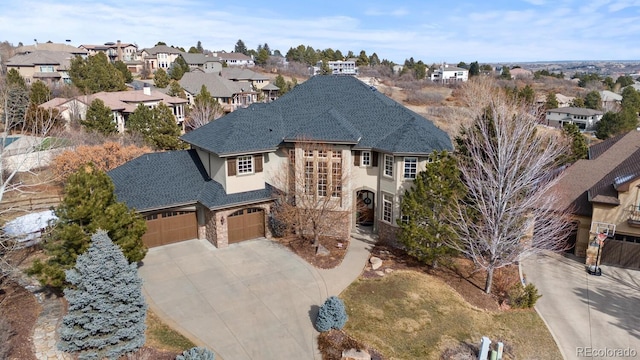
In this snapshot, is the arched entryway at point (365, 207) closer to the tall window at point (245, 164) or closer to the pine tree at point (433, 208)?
the pine tree at point (433, 208)

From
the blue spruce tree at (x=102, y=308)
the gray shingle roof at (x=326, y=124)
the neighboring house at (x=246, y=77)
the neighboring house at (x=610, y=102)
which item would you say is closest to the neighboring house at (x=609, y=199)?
the gray shingle roof at (x=326, y=124)

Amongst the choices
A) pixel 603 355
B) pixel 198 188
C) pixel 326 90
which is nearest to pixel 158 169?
pixel 198 188

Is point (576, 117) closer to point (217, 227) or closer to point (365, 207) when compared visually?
point (365, 207)

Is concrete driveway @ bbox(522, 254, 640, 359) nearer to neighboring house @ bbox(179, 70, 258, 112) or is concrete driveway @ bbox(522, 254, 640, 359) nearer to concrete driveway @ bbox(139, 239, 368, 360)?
concrete driveway @ bbox(139, 239, 368, 360)

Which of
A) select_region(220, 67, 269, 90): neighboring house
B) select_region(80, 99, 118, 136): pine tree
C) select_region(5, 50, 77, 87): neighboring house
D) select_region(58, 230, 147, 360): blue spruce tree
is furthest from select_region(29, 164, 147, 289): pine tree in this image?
select_region(220, 67, 269, 90): neighboring house

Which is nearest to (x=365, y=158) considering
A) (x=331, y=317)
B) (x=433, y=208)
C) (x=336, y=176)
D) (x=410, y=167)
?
(x=336, y=176)

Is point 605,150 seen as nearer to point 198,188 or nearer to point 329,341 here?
point 329,341

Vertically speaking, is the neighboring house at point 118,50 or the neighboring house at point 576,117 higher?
the neighboring house at point 118,50
